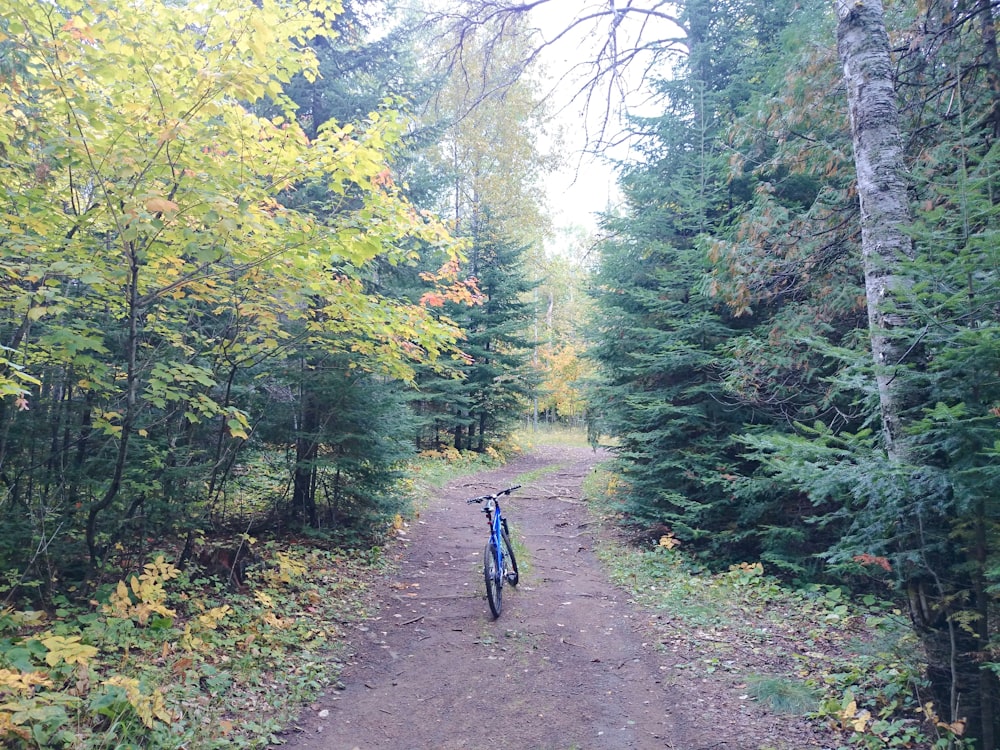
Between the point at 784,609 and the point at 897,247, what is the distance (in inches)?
176

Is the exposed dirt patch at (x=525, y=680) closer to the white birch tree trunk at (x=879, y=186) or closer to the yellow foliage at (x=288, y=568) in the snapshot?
the yellow foliage at (x=288, y=568)

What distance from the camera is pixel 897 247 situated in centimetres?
412

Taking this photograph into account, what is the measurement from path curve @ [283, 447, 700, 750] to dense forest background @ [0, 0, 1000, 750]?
5.94 ft

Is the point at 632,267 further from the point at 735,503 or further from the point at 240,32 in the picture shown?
the point at 240,32

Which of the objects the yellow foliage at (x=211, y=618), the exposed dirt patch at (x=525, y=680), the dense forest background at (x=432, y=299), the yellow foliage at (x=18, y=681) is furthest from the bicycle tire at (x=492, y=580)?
the yellow foliage at (x=18, y=681)

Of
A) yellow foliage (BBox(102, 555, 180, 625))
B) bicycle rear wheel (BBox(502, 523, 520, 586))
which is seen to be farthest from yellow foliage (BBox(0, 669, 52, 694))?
bicycle rear wheel (BBox(502, 523, 520, 586))

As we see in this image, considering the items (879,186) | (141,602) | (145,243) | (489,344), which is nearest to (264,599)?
(141,602)

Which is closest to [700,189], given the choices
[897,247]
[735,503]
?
[735,503]

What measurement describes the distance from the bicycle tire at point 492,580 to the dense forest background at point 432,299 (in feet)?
7.18

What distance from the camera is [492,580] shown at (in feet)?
20.7

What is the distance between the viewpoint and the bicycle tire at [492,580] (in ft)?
20.6

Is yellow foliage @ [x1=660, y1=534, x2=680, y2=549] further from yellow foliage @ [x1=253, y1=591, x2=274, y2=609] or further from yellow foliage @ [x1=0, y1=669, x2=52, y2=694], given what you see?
yellow foliage @ [x1=0, y1=669, x2=52, y2=694]

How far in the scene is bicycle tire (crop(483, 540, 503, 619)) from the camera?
629 centimetres

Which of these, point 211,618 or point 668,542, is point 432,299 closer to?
point 211,618
